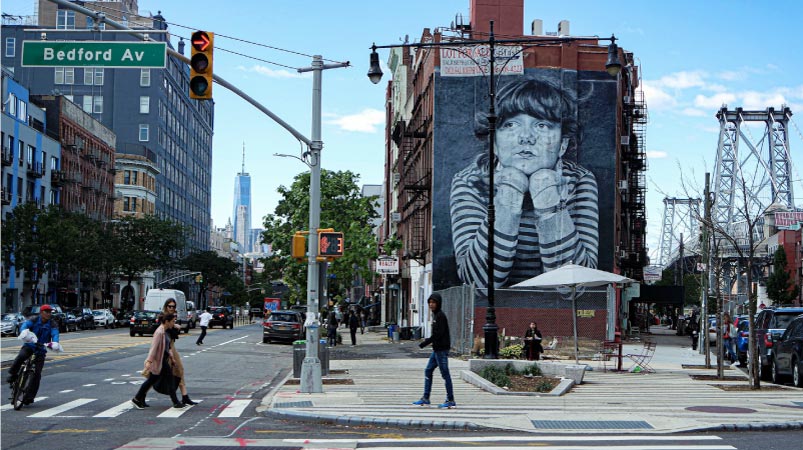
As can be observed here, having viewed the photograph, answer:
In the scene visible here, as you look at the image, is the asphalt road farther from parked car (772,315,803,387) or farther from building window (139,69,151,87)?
building window (139,69,151,87)

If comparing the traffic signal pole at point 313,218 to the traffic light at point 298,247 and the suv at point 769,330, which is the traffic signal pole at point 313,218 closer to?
the traffic light at point 298,247

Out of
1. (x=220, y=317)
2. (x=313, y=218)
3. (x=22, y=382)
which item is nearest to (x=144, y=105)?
(x=220, y=317)

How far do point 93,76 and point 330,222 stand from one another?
66429 mm

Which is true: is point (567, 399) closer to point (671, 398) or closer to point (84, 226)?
point (671, 398)

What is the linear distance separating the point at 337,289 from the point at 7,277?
25.1 m

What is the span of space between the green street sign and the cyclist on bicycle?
426cm

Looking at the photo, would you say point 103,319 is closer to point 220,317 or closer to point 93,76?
point 220,317

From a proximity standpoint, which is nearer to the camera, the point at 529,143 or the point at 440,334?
the point at 440,334

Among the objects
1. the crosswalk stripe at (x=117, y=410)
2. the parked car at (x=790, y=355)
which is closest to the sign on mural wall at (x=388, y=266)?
the parked car at (x=790, y=355)

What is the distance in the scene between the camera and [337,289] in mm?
60781

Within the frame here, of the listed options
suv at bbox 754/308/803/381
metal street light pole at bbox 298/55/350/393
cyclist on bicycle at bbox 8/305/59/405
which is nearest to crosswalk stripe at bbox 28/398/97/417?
cyclist on bicycle at bbox 8/305/59/405

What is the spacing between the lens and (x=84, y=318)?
6369 cm

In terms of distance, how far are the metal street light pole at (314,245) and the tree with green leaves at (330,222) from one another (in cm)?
3546

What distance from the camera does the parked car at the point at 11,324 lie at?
50847mm
